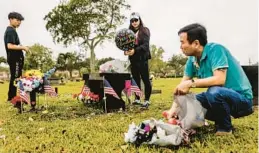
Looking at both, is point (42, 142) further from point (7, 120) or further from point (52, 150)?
point (7, 120)

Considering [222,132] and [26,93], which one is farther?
[26,93]

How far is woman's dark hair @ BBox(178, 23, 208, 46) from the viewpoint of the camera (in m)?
3.43

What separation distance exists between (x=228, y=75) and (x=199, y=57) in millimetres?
324

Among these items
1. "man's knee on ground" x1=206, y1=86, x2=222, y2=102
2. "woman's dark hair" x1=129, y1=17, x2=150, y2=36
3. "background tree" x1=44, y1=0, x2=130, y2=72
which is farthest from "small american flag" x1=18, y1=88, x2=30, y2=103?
"background tree" x1=44, y1=0, x2=130, y2=72

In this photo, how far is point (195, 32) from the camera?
3.42 m

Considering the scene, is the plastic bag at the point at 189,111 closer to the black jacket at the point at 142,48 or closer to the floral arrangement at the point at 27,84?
the black jacket at the point at 142,48

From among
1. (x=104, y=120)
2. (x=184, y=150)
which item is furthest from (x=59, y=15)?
(x=184, y=150)

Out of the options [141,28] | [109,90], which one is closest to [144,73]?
[141,28]

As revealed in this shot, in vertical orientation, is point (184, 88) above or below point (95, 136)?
above

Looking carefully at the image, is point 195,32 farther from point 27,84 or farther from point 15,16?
point 15,16

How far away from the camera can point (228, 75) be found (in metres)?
3.53

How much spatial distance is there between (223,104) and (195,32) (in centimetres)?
71

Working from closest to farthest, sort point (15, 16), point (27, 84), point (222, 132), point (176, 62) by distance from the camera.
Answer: point (222, 132)
point (27, 84)
point (15, 16)
point (176, 62)

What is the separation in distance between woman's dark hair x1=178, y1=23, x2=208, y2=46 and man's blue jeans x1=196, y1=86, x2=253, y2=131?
48 cm
